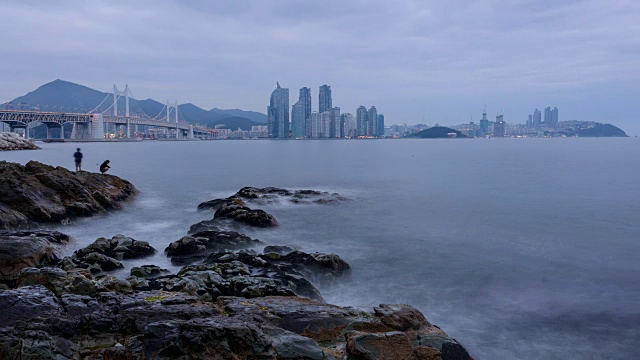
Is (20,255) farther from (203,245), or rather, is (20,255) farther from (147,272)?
(203,245)

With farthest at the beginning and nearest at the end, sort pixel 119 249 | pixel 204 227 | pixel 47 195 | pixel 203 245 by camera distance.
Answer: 1. pixel 47 195
2. pixel 204 227
3. pixel 203 245
4. pixel 119 249

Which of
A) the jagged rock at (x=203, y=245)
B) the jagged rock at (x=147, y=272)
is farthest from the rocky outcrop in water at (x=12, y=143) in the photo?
the jagged rock at (x=147, y=272)

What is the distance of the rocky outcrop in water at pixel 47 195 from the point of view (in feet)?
40.1

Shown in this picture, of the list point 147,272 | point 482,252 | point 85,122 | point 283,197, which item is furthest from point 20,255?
point 85,122

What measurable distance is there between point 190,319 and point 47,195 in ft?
34.9

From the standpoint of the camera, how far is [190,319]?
196 inches

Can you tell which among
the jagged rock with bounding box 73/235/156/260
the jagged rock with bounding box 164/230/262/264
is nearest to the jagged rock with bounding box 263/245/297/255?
the jagged rock with bounding box 164/230/262/264

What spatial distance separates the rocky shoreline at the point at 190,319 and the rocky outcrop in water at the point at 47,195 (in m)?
4.65

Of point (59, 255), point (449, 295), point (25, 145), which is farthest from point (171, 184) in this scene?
point (25, 145)

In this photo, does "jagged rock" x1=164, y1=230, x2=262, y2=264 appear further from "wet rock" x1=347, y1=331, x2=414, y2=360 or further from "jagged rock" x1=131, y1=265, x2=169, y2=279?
"wet rock" x1=347, y1=331, x2=414, y2=360

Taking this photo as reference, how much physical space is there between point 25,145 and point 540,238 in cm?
6674

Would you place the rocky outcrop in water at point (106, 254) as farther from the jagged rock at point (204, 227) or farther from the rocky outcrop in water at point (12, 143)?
the rocky outcrop in water at point (12, 143)

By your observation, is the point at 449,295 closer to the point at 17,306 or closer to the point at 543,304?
the point at 543,304

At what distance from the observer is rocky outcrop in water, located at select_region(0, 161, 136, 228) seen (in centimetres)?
1223
